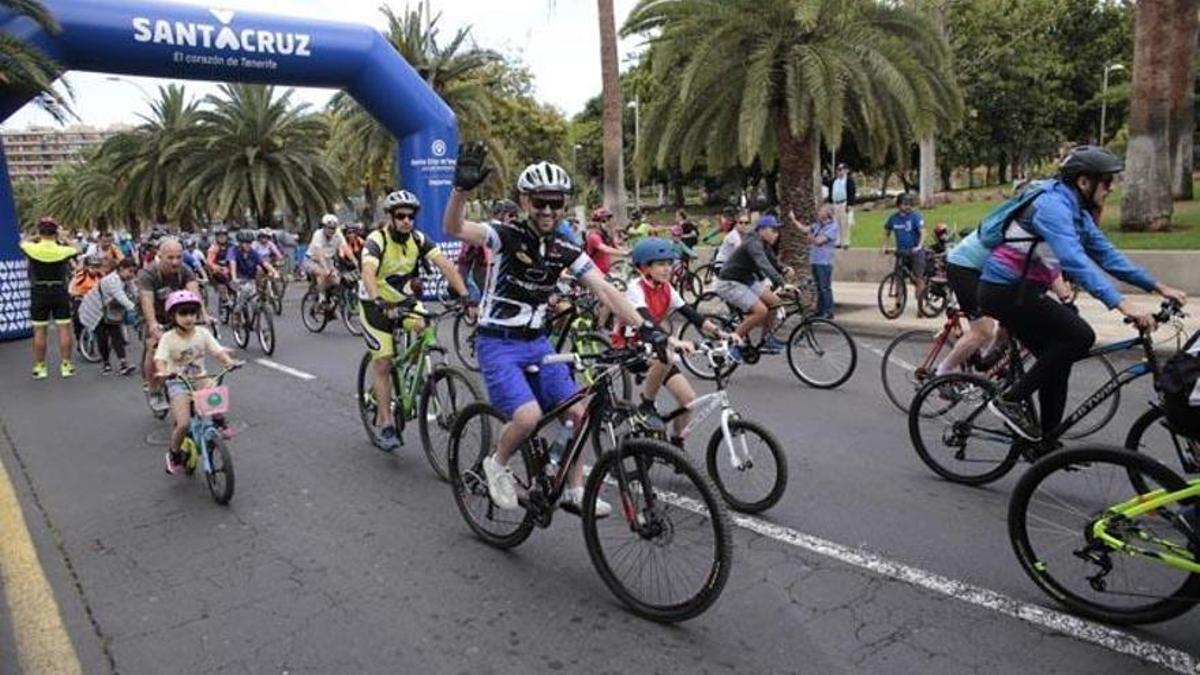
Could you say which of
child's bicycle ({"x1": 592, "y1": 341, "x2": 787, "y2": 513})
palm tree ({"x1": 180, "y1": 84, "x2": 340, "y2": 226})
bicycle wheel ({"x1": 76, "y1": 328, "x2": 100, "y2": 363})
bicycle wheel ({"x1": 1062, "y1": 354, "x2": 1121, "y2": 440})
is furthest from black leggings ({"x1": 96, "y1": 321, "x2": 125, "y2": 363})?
palm tree ({"x1": 180, "y1": 84, "x2": 340, "y2": 226})

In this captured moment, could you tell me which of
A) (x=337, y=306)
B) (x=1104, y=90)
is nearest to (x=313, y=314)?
(x=337, y=306)

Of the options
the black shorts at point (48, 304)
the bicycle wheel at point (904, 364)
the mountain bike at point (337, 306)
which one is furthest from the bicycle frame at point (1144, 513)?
the black shorts at point (48, 304)

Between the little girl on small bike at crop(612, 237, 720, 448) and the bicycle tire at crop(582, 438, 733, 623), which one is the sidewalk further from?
the bicycle tire at crop(582, 438, 733, 623)

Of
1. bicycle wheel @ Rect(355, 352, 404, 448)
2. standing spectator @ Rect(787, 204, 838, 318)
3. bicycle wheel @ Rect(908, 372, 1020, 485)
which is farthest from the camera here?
standing spectator @ Rect(787, 204, 838, 318)

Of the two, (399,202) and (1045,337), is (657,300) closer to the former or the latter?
(399,202)

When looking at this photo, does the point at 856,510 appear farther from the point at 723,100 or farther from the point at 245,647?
the point at 723,100

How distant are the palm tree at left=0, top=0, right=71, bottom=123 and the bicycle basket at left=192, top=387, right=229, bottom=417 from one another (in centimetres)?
959

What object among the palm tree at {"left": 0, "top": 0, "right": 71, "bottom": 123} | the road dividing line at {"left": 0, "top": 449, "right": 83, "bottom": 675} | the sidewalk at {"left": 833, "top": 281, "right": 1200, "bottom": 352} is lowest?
the road dividing line at {"left": 0, "top": 449, "right": 83, "bottom": 675}

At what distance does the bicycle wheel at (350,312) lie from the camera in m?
13.6

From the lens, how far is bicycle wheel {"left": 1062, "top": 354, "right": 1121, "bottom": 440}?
6.04 m

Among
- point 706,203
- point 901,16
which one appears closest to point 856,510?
point 901,16

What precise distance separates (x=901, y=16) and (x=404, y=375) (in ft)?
34.1

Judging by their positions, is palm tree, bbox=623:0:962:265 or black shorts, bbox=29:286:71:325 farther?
palm tree, bbox=623:0:962:265

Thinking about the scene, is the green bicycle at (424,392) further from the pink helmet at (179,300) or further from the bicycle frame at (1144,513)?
the bicycle frame at (1144,513)
